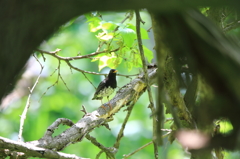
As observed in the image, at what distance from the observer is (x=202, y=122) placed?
104 centimetres

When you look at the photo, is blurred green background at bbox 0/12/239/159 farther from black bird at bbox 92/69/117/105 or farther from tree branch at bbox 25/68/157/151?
tree branch at bbox 25/68/157/151

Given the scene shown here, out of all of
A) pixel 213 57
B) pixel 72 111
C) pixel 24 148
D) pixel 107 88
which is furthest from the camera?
pixel 72 111

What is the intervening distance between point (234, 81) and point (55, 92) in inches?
381

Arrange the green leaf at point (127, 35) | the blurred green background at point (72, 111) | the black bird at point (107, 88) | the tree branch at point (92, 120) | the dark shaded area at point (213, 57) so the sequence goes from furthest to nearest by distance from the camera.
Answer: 1. the blurred green background at point (72, 111)
2. the black bird at point (107, 88)
3. the green leaf at point (127, 35)
4. the tree branch at point (92, 120)
5. the dark shaded area at point (213, 57)

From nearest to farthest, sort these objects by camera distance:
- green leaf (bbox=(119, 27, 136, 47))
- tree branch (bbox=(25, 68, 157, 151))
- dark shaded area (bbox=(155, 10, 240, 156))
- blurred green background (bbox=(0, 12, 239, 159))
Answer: dark shaded area (bbox=(155, 10, 240, 156))
tree branch (bbox=(25, 68, 157, 151))
green leaf (bbox=(119, 27, 136, 47))
blurred green background (bbox=(0, 12, 239, 159))

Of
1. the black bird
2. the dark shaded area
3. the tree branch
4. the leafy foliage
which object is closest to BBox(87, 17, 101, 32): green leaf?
the leafy foliage

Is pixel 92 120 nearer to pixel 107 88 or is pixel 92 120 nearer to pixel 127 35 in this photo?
pixel 127 35

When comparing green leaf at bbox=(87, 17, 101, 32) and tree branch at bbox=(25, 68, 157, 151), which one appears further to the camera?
green leaf at bbox=(87, 17, 101, 32)

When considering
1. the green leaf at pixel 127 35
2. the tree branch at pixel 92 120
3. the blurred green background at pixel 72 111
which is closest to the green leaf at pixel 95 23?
the green leaf at pixel 127 35

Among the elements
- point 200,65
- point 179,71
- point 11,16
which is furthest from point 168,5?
point 11,16

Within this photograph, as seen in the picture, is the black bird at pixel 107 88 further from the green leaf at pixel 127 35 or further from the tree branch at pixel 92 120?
the green leaf at pixel 127 35

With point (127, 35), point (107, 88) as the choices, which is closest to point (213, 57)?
point (127, 35)

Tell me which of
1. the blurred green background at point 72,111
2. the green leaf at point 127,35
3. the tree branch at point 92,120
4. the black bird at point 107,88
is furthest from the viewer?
the blurred green background at point 72,111

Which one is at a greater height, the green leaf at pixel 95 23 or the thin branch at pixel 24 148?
the green leaf at pixel 95 23
